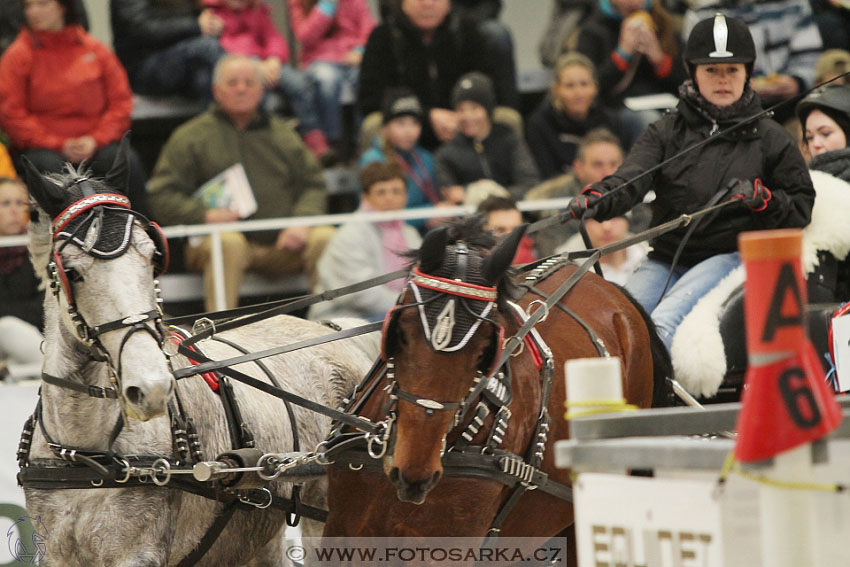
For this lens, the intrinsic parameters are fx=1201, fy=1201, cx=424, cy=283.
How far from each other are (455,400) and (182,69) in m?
6.42

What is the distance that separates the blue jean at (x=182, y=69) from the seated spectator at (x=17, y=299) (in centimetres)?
A: 194

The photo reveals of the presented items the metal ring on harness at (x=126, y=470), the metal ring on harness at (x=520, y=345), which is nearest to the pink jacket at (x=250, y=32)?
the metal ring on harness at (x=520, y=345)

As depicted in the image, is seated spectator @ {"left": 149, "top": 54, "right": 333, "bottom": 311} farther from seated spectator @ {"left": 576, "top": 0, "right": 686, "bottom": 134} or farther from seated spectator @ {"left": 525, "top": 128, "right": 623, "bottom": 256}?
seated spectator @ {"left": 576, "top": 0, "right": 686, "bottom": 134}

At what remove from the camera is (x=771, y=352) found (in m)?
2.11

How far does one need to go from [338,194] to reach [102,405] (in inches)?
227

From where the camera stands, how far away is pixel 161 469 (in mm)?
3814

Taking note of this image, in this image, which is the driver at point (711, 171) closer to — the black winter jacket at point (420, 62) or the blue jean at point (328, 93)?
the black winter jacket at point (420, 62)

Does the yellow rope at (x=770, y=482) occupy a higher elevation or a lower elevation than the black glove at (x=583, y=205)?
lower

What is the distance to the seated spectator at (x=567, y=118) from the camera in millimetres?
9117

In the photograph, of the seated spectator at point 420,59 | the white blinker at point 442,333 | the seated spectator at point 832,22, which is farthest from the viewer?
the seated spectator at point 832,22

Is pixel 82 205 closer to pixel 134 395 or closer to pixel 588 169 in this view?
pixel 134 395

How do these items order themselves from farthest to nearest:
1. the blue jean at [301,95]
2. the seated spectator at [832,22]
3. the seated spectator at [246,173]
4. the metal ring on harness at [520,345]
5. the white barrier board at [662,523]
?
1. the seated spectator at [832,22]
2. the blue jean at [301,95]
3. the seated spectator at [246,173]
4. the metal ring on harness at [520,345]
5. the white barrier board at [662,523]

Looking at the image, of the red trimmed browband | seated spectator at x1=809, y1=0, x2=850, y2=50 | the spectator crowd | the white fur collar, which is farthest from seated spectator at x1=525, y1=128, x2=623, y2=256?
the red trimmed browband

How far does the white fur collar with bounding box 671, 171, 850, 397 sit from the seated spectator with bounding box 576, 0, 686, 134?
474 cm
